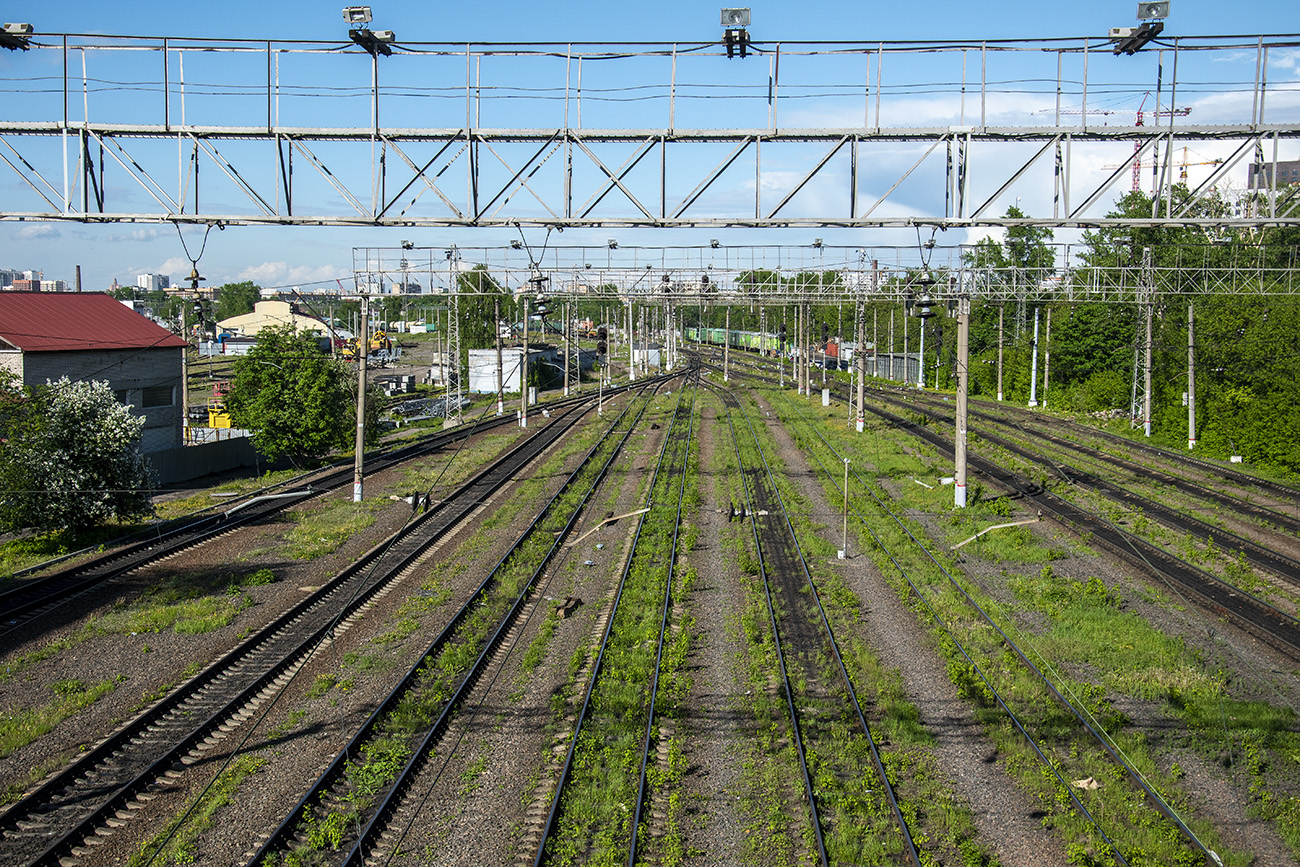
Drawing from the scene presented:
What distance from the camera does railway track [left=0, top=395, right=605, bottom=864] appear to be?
9.05 metres

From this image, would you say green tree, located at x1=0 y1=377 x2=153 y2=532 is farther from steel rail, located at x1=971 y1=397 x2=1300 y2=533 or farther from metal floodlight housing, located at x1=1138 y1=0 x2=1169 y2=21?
steel rail, located at x1=971 y1=397 x2=1300 y2=533

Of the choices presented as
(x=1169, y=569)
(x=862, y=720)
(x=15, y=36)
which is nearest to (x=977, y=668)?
(x=862, y=720)

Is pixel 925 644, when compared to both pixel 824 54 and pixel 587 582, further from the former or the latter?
pixel 824 54

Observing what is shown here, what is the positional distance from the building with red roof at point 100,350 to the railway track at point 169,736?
19.6 m

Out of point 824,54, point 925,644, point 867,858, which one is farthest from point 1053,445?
point 867,858

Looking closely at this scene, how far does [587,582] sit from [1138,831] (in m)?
11.0

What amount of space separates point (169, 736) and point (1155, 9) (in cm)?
1491

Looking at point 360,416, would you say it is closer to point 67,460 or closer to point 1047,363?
point 67,460

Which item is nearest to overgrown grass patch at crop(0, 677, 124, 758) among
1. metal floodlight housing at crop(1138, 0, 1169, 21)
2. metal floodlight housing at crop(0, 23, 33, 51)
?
metal floodlight housing at crop(0, 23, 33, 51)

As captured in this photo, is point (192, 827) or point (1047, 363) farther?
point (1047, 363)

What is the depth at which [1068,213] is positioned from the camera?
39.7 feet

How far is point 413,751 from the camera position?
1070cm

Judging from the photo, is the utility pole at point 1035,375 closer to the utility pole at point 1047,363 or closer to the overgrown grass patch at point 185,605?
the utility pole at point 1047,363

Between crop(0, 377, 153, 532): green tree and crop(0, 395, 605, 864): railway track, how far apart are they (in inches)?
273
